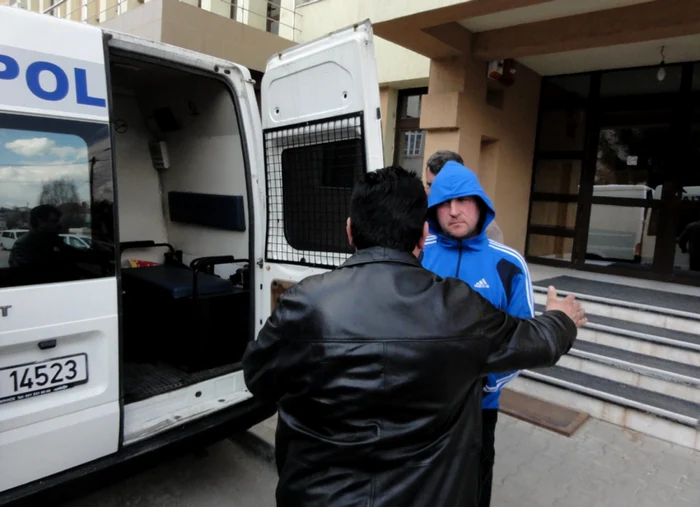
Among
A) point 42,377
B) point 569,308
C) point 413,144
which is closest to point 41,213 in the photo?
point 42,377

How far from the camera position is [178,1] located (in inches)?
288

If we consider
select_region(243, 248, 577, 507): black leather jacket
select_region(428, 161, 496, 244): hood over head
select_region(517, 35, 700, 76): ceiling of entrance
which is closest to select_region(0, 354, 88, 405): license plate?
select_region(243, 248, 577, 507): black leather jacket

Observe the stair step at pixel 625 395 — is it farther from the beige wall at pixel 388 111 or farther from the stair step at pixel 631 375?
the beige wall at pixel 388 111

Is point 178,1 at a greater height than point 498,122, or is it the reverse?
point 178,1

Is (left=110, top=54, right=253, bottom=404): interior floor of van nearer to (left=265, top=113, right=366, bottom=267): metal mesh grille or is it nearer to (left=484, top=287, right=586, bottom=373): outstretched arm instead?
(left=265, top=113, right=366, bottom=267): metal mesh grille

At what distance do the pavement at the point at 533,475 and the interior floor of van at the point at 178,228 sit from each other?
0.59 meters

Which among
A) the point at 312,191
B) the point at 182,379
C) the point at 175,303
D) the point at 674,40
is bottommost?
the point at 182,379

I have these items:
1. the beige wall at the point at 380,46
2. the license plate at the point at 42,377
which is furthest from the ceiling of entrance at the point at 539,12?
the license plate at the point at 42,377

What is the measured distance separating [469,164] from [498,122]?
2.92 feet

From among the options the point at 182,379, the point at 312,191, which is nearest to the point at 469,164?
the point at 312,191

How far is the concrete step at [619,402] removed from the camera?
3.51 m

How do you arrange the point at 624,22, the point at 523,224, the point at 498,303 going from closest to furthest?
the point at 498,303 < the point at 624,22 < the point at 523,224

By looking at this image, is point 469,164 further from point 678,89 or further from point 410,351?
point 410,351

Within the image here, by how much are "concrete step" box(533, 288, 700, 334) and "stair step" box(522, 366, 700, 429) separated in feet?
2.76
